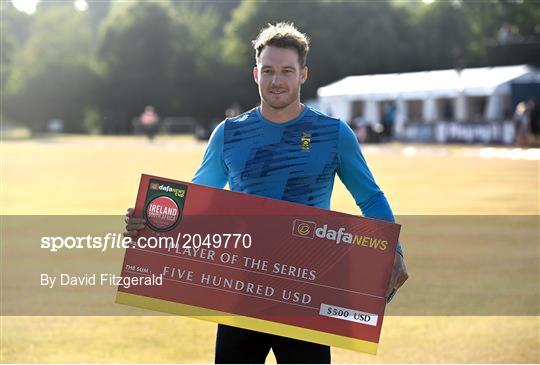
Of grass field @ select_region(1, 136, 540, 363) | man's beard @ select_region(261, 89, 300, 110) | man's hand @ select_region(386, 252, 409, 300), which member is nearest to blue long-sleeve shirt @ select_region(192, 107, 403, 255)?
man's beard @ select_region(261, 89, 300, 110)

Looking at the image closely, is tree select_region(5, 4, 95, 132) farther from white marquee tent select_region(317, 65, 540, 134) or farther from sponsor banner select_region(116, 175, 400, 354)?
sponsor banner select_region(116, 175, 400, 354)

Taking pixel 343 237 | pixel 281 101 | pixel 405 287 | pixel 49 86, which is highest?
pixel 281 101

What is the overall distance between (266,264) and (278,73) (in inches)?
30.2

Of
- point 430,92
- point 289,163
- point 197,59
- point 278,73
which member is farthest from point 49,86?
point 278,73

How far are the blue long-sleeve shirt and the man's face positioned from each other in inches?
6.5

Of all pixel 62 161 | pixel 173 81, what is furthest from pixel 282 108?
pixel 173 81

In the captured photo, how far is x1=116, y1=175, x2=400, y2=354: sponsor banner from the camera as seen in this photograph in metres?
4.55

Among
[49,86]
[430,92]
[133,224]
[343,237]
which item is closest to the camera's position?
[343,237]

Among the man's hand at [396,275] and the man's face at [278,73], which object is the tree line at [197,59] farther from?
the man's hand at [396,275]

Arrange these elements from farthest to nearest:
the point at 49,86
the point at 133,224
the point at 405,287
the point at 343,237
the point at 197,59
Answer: the point at 197,59, the point at 49,86, the point at 405,287, the point at 133,224, the point at 343,237

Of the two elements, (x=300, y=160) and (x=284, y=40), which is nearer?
(x=284, y=40)

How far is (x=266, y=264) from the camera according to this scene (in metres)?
4.61

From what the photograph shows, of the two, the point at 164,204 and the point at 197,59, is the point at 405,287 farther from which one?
the point at 197,59

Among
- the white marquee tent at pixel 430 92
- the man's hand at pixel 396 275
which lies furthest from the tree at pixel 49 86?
the man's hand at pixel 396 275
